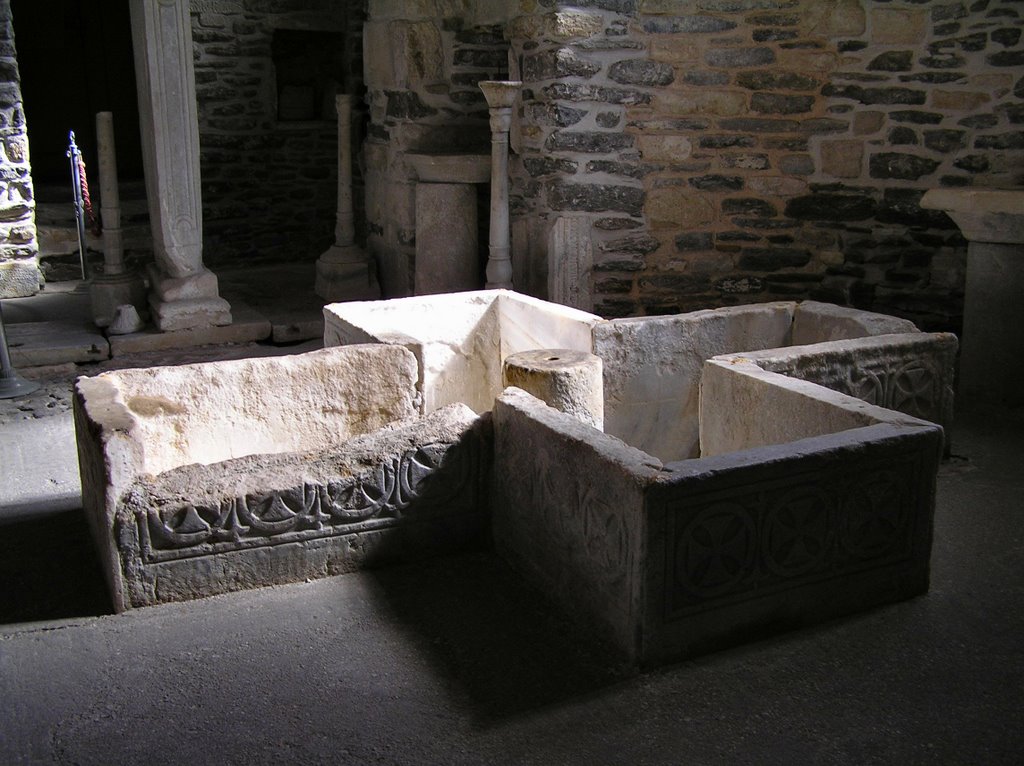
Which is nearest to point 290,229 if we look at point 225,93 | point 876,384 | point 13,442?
point 225,93

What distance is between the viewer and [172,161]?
5824 mm

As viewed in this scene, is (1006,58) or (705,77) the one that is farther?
(705,77)

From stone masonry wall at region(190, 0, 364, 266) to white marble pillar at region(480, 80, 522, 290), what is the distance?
2.56 meters

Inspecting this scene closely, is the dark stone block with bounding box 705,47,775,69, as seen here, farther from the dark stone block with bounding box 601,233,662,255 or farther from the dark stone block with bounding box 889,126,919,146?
the dark stone block with bounding box 601,233,662,255

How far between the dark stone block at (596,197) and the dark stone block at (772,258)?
71 cm

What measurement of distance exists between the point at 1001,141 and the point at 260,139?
575 centimetres

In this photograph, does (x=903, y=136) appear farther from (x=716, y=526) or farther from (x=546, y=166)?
(x=716, y=526)

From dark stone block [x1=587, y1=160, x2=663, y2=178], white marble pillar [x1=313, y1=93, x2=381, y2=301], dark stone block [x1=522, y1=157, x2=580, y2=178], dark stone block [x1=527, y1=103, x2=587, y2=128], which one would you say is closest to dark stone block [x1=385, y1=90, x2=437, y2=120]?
white marble pillar [x1=313, y1=93, x2=381, y2=301]

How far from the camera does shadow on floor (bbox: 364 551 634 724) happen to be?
250cm

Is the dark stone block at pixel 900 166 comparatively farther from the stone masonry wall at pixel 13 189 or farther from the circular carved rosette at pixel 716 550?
the stone masonry wall at pixel 13 189

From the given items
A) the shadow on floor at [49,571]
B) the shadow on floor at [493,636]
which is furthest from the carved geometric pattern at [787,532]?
the shadow on floor at [49,571]

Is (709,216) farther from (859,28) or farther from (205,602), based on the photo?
(205,602)

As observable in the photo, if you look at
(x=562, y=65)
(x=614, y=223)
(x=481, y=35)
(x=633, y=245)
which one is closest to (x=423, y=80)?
(x=481, y=35)

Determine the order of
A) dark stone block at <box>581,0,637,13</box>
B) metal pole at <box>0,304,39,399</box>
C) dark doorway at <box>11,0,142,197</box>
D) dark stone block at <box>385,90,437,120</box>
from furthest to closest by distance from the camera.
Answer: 1. dark doorway at <box>11,0,142,197</box>
2. dark stone block at <box>385,90,437,120</box>
3. dark stone block at <box>581,0,637,13</box>
4. metal pole at <box>0,304,39,399</box>
